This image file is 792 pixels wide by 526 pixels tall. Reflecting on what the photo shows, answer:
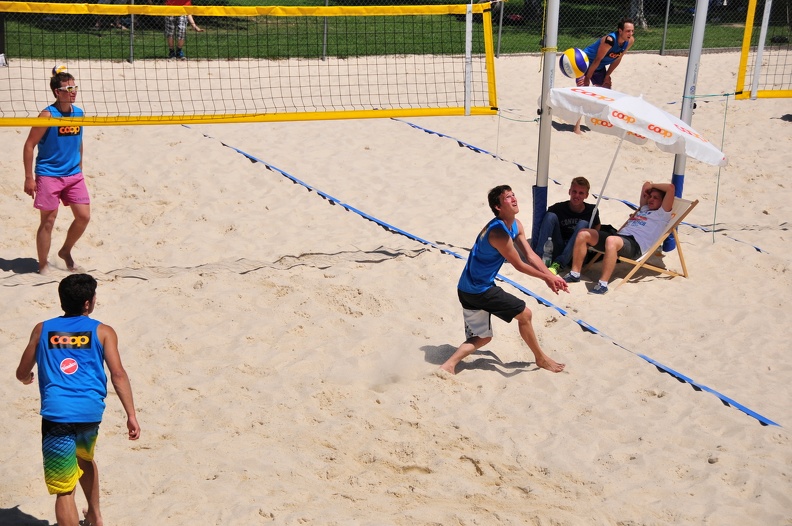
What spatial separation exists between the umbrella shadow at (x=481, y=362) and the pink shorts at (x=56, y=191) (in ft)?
9.83

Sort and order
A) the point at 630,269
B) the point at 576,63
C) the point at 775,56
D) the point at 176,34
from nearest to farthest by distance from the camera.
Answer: the point at 630,269
the point at 576,63
the point at 176,34
the point at 775,56

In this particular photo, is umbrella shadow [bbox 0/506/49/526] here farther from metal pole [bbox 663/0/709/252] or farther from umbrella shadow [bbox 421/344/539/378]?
metal pole [bbox 663/0/709/252]

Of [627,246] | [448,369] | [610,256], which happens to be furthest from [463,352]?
[627,246]

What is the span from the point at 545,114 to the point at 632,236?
126cm

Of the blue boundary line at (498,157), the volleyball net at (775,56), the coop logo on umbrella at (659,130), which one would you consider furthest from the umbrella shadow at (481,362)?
the volleyball net at (775,56)

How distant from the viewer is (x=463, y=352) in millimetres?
5797

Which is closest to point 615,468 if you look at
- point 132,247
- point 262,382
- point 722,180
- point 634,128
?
point 262,382

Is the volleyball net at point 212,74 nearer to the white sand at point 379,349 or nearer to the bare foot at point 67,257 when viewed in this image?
the white sand at point 379,349

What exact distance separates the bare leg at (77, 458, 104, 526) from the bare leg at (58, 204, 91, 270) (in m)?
3.38

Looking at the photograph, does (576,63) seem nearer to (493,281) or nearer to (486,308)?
(493,281)

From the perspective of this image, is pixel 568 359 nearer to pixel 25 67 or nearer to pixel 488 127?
pixel 488 127

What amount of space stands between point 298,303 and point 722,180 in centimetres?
592

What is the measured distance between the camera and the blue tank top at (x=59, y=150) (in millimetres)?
6812

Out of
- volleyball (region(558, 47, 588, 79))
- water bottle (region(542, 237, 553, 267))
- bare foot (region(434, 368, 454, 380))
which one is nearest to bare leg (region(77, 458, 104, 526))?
bare foot (region(434, 368, 454, 380))
